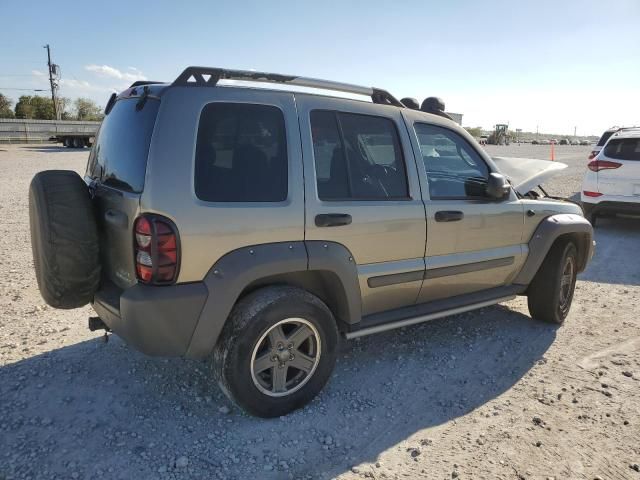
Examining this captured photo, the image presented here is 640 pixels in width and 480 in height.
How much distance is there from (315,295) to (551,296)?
2.51 meters

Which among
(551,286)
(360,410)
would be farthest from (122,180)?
(551,286)

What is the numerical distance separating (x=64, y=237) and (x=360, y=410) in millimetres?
2087

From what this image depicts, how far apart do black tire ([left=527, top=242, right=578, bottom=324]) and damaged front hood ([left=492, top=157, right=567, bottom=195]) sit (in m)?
0.66

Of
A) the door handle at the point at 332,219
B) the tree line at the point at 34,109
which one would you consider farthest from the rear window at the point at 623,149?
the tree line at the point at 34,109

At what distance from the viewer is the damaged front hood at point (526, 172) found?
4391 millimetres

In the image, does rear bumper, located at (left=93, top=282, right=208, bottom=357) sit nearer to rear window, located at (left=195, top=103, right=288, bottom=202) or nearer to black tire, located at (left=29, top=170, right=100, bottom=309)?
black tire, located at (left=29, top=170, right=100, bottom=309)

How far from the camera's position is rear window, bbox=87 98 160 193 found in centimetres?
272

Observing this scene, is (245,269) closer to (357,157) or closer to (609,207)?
(357,157)

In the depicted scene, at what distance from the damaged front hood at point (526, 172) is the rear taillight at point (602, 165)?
476 cm

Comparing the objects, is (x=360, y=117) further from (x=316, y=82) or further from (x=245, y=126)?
(x=245, y=126)

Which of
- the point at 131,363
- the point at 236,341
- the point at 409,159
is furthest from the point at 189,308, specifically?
the point at 409,159

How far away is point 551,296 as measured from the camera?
456 centimetres

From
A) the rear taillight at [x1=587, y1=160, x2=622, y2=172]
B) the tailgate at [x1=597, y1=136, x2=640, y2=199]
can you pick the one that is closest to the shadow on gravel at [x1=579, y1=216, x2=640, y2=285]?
the tailgate at [x1=597, y1=136, x2=640, y2=199]

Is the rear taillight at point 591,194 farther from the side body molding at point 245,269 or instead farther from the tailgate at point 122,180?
the tailgate at point 122,180
